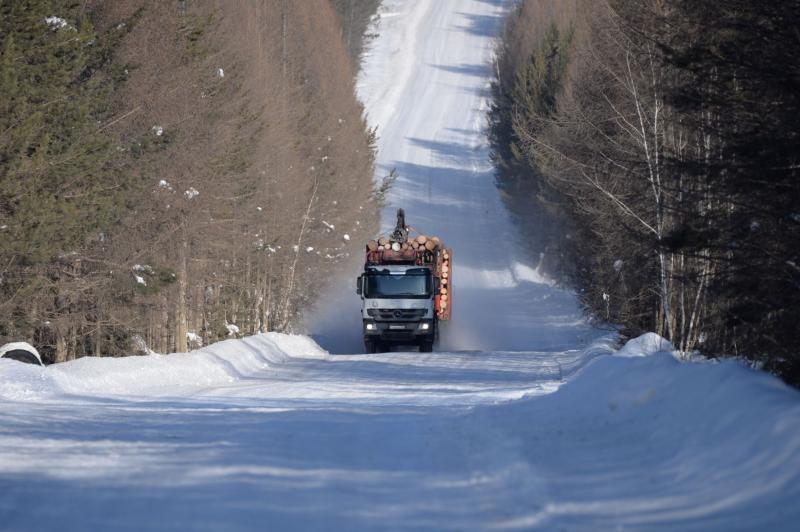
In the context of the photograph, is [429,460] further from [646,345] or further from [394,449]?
[646,345]

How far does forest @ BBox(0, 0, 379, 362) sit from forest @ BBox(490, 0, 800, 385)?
9.02 meters

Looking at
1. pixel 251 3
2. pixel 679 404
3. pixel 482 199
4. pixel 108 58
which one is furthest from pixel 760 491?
pixel 482 199

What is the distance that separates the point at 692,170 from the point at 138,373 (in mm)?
11883

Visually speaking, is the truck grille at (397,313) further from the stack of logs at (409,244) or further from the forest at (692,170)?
the forest at (692,170)

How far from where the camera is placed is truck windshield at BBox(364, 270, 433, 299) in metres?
31.4

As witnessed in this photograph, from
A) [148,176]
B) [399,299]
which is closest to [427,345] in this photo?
[399,299]

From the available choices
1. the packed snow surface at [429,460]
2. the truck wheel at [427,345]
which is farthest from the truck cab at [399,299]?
the packed snow surface at [429,460]

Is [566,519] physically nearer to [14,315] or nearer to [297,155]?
[14,315]

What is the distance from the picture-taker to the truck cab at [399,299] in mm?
31438

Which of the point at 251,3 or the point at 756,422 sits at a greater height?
the point at 251,3

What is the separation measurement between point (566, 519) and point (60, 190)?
54.8 feet

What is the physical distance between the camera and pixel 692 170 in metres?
12.2

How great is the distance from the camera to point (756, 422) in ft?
25.4

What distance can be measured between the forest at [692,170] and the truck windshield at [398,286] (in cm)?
518
